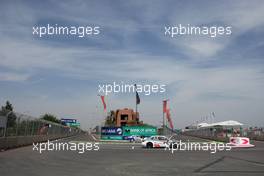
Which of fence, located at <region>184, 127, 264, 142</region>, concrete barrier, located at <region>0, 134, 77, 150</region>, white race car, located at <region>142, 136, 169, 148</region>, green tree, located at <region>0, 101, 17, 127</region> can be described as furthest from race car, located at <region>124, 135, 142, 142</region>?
green tree, located at <region>0, 101, 17, 127</region>

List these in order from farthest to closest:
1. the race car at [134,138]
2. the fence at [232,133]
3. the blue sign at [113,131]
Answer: the blue sign at [113,131]
the fence at [232,133]
the race car at [134,138]

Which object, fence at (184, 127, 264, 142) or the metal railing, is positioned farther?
fence at (184, 127, 264, 142)

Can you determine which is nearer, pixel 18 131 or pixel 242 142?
pixel 18 131

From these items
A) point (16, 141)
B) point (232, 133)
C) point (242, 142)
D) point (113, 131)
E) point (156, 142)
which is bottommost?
point (242, 142)

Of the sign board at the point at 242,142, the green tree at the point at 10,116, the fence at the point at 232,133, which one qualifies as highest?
the green tree at the point at 10,116

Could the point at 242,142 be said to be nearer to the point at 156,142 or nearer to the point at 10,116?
the point at 156,142

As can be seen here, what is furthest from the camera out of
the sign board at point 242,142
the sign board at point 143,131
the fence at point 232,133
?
the sign board at point 143,131

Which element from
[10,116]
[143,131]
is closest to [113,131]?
[143,131]

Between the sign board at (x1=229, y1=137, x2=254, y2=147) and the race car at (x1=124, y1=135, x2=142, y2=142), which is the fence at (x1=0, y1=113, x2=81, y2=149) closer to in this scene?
the race car at (x1=124, y1=135, x2=142, y2=142)

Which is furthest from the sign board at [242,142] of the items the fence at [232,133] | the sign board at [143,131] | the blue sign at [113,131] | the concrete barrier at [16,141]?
the blue sign at [113,131]

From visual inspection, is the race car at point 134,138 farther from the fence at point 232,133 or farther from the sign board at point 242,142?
the sign board at point 242,142

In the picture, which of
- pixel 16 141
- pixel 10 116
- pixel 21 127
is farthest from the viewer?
pixel 21 127

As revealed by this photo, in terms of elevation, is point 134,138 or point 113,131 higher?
point 113,131

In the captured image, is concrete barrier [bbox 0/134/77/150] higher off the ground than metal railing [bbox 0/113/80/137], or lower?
lower
